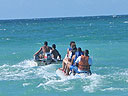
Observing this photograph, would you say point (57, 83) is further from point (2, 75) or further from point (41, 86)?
point (2, 75)

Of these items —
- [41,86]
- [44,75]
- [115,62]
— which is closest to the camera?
[41,86]

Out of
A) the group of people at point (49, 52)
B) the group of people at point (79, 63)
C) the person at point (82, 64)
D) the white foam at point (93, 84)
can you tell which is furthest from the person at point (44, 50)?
the white foam at point (93, 84)

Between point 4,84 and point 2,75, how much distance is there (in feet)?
6.29

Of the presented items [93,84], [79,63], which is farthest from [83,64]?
[93,84]

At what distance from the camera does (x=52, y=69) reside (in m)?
17.4

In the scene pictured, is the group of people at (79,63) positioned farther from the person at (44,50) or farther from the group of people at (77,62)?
the person at (44,50)

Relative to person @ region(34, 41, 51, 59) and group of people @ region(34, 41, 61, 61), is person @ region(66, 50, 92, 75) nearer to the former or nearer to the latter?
group of people @ region(34, 41, 61, 61)

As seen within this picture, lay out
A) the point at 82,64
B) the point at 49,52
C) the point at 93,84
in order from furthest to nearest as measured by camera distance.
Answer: the point at 49,52, the point at 82,64, the point at 93,84

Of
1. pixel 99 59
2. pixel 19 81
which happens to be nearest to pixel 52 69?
pixel 19 81

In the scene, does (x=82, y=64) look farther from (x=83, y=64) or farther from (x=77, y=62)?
(x=77, y=62)

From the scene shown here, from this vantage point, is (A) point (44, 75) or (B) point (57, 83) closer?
(B) point (57, 83)

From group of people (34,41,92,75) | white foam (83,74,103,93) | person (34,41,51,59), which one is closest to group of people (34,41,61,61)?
person (34,41,51,59)

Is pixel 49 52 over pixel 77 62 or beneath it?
over

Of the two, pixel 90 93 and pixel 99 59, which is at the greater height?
pixel 99 59
